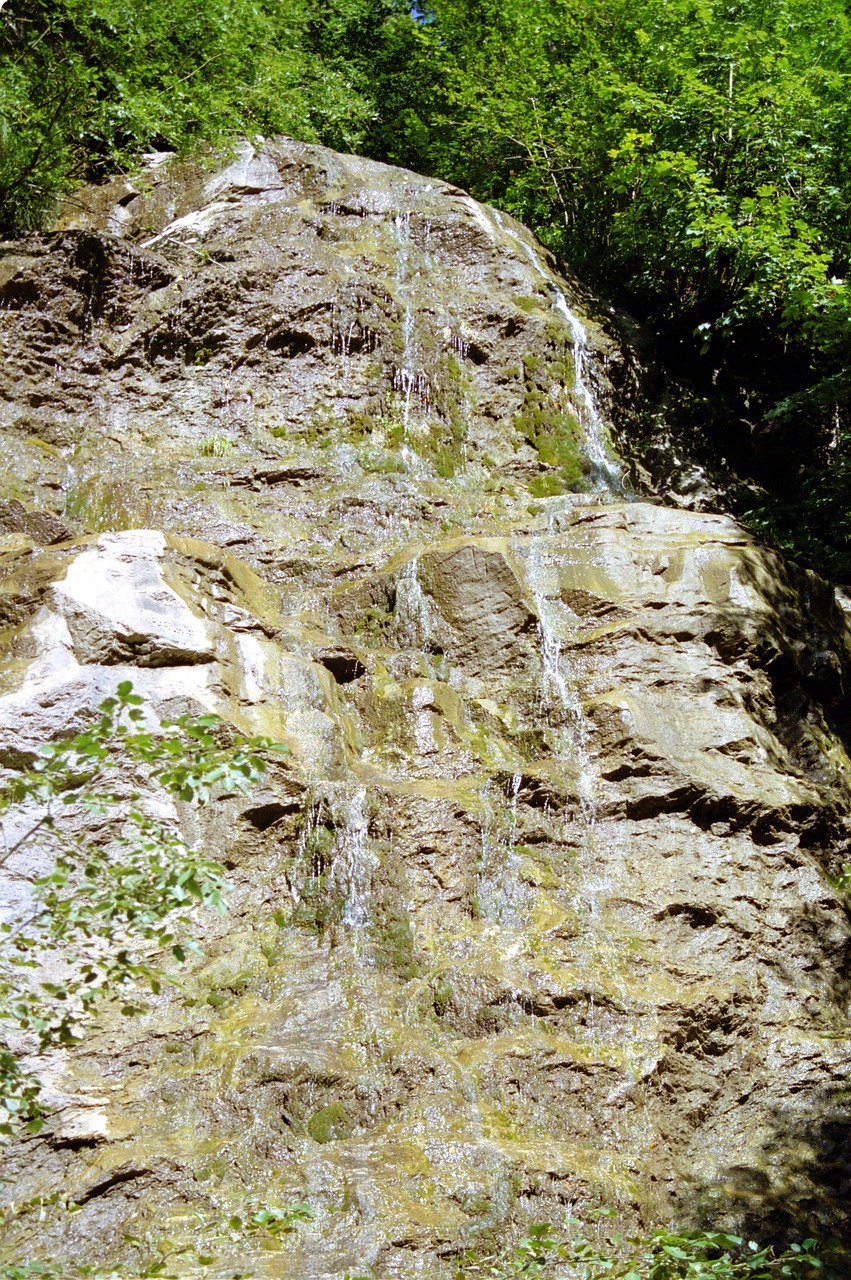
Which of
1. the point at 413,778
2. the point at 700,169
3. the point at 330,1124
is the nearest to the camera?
the point at 330,1124

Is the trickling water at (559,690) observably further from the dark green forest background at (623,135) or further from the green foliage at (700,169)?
the dark green forest background at (623,135)

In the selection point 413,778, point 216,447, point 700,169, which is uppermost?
point 700,169

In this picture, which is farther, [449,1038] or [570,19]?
[570,19]

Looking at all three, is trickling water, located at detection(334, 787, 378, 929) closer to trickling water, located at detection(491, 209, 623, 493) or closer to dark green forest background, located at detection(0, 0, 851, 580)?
trickling water, located at detection(491, 209, 623, 493)

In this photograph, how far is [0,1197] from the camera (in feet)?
17.1

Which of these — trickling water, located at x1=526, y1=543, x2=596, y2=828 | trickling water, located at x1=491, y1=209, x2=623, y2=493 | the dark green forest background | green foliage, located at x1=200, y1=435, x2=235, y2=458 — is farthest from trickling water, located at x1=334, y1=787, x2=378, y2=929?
the dark green forest background

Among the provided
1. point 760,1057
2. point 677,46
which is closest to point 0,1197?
point 760,1057

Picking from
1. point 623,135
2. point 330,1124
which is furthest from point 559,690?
point 623,135

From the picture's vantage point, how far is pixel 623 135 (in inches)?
626

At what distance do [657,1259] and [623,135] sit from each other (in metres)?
15.4

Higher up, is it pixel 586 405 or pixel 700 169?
pixel 700 169

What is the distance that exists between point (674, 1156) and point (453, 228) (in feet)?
36.7

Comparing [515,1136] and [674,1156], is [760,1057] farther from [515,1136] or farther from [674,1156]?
[515,1136]

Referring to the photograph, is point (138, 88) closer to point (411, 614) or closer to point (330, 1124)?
point (411, 614)
